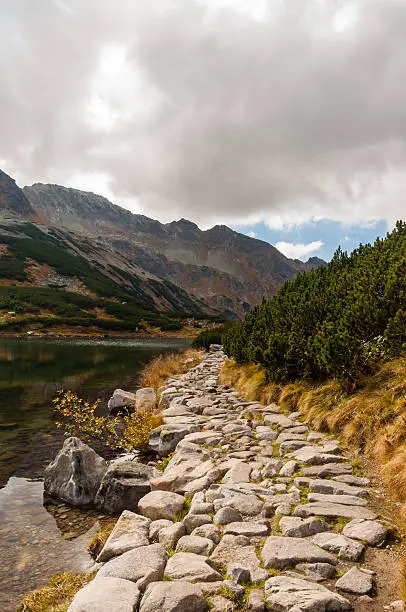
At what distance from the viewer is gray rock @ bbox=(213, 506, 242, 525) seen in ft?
18.0

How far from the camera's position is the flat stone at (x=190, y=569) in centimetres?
412

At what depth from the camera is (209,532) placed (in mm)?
5195

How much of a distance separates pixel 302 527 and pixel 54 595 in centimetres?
328

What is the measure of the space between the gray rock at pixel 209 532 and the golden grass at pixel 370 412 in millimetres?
2498

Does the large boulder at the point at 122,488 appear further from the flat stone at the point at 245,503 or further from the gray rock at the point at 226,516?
the gray rock at the point at 226,516

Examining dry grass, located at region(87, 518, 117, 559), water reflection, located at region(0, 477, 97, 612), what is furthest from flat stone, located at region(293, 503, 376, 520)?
water reflection, located at region(0, 477, 97, 612)

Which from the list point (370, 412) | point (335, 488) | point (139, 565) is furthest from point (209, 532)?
point (370, 412)

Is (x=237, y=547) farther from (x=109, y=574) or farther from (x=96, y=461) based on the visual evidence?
(x=96, y=461)

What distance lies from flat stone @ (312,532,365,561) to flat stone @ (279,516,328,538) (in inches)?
4.9

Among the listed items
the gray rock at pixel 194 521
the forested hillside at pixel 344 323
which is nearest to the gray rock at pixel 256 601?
the gray rock at pixel 194 521

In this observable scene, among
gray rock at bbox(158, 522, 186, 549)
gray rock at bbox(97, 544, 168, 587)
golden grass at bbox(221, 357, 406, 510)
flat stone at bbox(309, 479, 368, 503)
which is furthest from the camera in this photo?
golden grass at bbox(221, 357, 406, 510)

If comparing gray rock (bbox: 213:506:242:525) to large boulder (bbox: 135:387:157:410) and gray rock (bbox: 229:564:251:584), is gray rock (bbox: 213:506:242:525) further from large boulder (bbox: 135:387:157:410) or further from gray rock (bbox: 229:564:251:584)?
large boulder (bbox: 135:387:157:410)

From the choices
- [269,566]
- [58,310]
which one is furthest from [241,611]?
[58,310]

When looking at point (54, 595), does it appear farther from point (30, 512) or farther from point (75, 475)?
point (75, 475)
